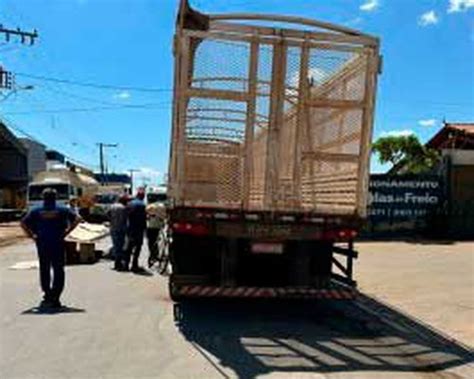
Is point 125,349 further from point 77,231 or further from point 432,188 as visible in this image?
point 432,188

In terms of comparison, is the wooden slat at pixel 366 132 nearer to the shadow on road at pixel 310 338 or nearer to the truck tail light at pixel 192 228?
the shadow on road at pixel 310 338

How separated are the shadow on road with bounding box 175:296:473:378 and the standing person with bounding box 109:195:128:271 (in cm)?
576

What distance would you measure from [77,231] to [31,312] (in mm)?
10566

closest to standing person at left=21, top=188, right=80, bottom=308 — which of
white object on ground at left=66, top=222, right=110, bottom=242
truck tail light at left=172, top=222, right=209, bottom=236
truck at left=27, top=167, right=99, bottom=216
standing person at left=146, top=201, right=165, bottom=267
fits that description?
truck tail light at left=172, top=222, right=209, bottom=236

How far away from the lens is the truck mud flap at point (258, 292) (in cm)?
1209

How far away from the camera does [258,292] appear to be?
12070mm

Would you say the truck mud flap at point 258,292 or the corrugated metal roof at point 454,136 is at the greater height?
the corrugated metal roof at point 454,136

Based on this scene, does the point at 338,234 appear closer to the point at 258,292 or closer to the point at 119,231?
the point at 258,292

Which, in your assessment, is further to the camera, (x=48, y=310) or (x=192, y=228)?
(x=48, y=310)

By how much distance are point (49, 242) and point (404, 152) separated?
46392 millimetres

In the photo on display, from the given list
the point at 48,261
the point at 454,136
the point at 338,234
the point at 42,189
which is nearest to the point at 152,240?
the point at 48,261

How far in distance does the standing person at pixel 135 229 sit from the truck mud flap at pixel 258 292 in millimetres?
6936

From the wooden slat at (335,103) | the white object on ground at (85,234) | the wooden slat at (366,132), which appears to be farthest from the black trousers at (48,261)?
the white object on ground at (85,234)

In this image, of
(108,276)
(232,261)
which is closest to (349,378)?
(232,261)
